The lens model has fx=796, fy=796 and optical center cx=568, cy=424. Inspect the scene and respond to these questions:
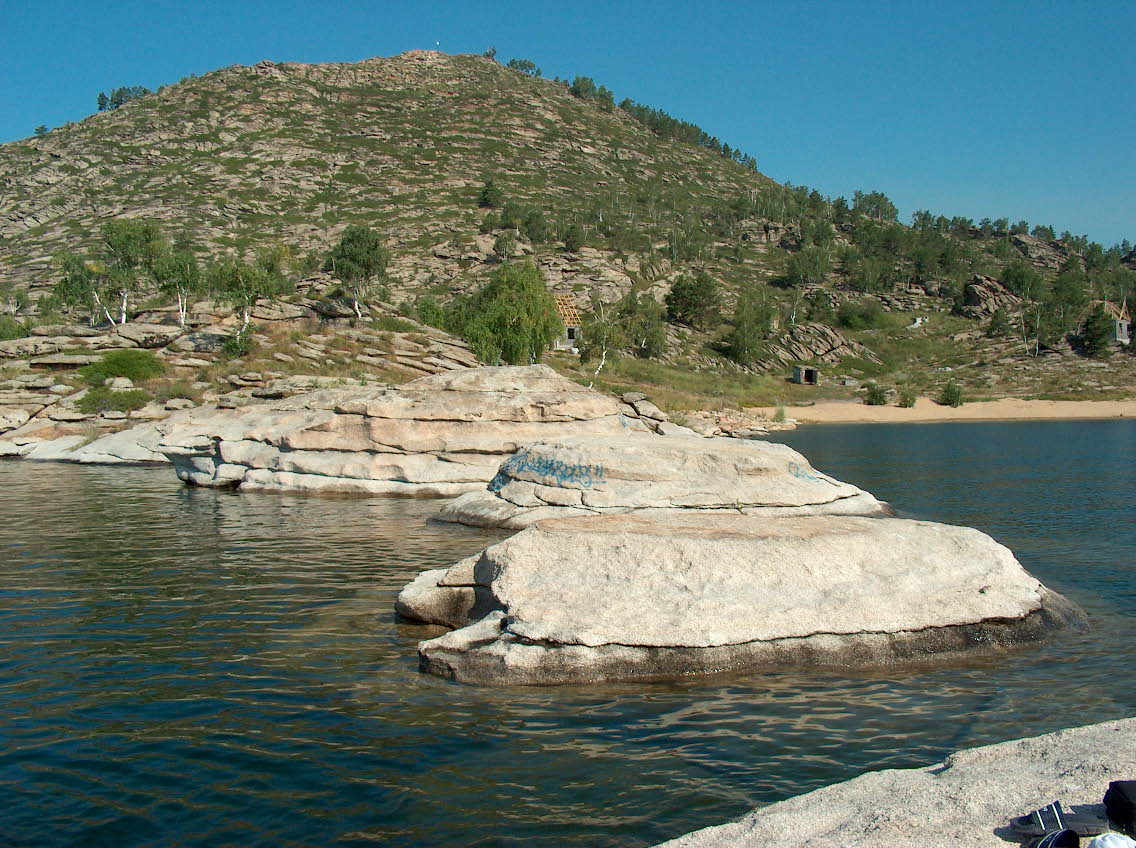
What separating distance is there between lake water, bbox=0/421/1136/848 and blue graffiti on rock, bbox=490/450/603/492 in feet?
17.6

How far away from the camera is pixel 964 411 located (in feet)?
266

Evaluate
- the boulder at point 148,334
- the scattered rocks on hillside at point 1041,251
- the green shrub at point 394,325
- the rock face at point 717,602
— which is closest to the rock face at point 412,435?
the rock face at point 717,602

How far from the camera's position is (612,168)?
173000mm

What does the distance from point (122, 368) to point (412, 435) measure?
108ft

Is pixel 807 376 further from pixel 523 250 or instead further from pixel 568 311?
pixel 523 250

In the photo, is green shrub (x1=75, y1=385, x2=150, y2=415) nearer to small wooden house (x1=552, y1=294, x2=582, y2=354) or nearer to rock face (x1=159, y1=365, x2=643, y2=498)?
rock face (x1=159, y1=365, x2=643, y2=498)

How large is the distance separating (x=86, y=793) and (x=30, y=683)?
3.77 meters

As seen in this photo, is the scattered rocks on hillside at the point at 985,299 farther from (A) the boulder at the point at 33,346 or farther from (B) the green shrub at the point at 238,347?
(A) the boulder at the point at 33,346

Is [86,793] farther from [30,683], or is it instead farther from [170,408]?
[170,408]

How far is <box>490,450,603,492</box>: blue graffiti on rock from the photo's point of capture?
19.8 meters

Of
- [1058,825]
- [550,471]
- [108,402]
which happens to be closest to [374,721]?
[1058,825]

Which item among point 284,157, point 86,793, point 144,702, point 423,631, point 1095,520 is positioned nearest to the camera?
point 86,793

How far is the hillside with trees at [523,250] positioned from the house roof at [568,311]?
7.99 ft

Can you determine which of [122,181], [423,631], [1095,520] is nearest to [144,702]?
[423,631]
